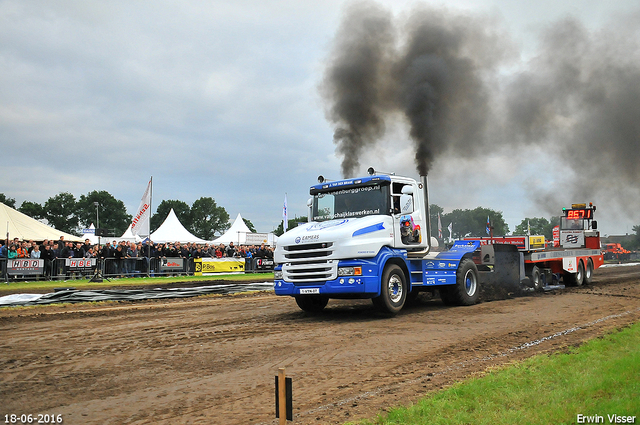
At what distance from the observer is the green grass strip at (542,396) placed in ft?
14.8

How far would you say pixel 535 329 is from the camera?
9.53 meters

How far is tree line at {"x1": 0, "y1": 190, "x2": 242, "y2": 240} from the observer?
12612cm

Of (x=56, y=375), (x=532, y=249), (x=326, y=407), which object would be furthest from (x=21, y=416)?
(x=532, y=249)

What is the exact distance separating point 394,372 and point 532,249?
1296 cm

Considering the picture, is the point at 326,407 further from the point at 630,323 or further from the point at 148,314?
the point at 148,314

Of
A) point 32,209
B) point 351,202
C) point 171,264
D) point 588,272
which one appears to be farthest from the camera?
point 32,209

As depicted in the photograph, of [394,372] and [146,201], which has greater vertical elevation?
[146,201]

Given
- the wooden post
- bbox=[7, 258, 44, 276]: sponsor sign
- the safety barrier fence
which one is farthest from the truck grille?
bbox=[7, 258, 44, 276]: sponsor sign

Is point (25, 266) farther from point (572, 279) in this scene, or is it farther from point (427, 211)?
point (572, 279)

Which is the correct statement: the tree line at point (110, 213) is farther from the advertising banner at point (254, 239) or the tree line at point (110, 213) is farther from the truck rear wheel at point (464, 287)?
the truck rear wheel at point (464, 287)

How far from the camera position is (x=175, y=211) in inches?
5281

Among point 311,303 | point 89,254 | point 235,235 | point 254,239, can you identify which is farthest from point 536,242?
point 235,235

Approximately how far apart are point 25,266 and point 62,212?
384 feet

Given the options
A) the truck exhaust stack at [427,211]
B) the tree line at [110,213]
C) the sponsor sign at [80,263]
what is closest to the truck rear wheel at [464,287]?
the truck exhaust stack at [427,211]
